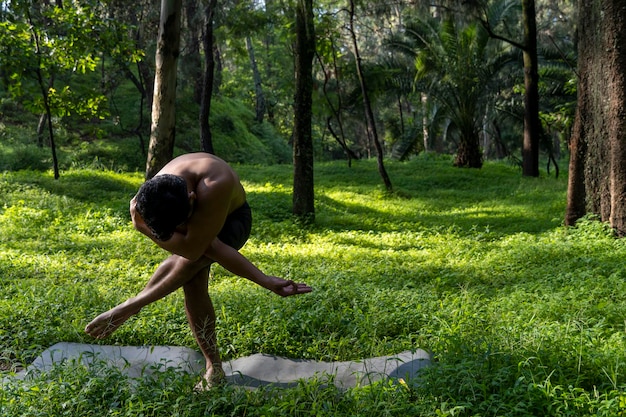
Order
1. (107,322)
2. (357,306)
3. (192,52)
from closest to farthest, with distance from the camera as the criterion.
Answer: (107,322) < (357,306) < (192,52)

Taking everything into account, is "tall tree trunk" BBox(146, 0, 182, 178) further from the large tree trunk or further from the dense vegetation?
the large tree trunk

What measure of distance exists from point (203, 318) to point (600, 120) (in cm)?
595

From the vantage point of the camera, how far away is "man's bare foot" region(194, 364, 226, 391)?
336 centimetres

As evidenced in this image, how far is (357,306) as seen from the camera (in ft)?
16.4

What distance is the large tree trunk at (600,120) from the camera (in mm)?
6977

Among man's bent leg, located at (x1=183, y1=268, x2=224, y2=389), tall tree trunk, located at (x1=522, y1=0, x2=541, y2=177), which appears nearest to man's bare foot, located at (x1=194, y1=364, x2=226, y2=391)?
man's bent leg, located at (x1=183, y1=268, x2=224, y2=389)

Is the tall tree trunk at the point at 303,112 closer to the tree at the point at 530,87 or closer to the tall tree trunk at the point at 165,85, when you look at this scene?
the tall tree trunk at the point at 165,85

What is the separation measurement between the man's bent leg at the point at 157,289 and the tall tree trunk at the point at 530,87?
1335cm

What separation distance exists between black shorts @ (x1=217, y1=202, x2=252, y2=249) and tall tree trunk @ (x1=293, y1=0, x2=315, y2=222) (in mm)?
6297

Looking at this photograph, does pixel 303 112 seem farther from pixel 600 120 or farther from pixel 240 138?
pixel 240 138

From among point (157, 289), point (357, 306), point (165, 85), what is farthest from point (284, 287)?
point (165, 85)

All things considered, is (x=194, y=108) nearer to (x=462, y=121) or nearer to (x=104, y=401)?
(x=462, y=121)

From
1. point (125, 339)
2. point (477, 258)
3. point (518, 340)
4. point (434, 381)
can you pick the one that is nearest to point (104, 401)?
point (125, 339)

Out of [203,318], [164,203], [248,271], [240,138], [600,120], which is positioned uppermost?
[240,138]
